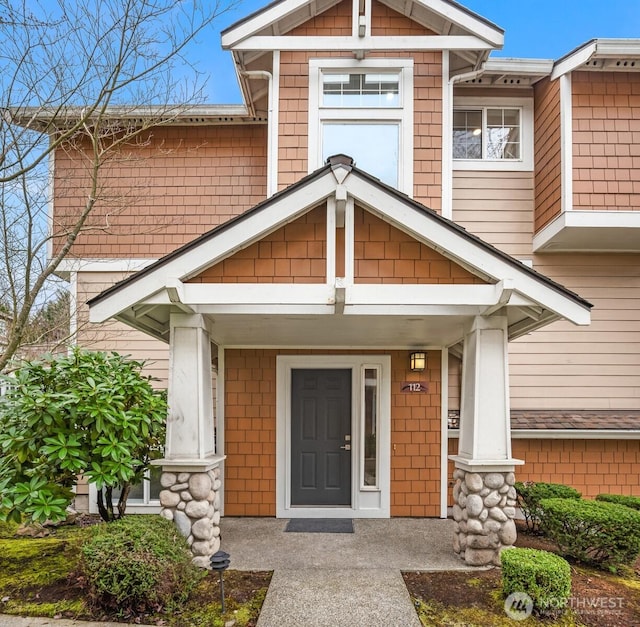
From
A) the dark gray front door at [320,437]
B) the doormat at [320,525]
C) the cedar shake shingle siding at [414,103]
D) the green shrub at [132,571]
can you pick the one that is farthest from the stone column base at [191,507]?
the cedar shake shingle siding at [414,103]

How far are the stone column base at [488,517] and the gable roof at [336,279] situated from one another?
1827mm

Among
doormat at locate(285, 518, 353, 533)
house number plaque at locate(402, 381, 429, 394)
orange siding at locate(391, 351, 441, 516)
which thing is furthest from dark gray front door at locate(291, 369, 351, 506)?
house number plaque at locate(402, 381, 429, 394)

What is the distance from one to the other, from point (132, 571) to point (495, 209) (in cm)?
682

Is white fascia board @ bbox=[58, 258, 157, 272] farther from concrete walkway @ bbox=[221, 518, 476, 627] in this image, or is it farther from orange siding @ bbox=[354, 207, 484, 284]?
orange siding @ bbox=[354, 207, 484, 284]

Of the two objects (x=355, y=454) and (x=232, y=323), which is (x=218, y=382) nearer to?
(x=232, y=323)

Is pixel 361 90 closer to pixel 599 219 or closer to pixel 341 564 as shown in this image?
pixel 599 219

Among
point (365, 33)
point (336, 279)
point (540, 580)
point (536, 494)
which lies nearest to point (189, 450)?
point (336, 279)

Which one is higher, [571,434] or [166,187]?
[166,187]

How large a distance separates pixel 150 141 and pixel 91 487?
560 cm

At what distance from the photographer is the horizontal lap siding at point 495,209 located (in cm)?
764

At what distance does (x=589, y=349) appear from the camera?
752cm

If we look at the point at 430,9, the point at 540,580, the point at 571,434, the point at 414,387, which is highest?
the point at 430,9

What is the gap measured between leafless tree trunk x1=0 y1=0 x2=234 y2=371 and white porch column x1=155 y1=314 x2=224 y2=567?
9.28 feet

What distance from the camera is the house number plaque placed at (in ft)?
22.9
